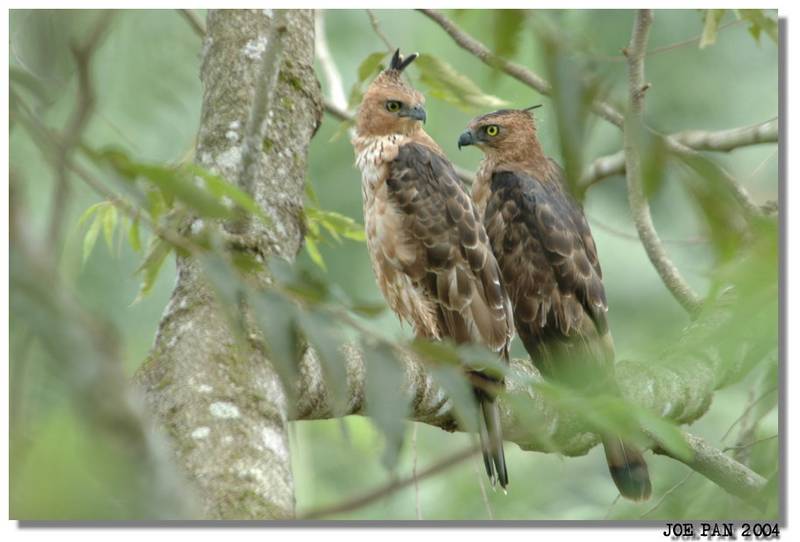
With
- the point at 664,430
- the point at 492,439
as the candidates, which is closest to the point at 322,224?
the point at 492,439

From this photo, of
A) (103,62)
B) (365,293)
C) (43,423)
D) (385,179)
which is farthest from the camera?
(365,293)

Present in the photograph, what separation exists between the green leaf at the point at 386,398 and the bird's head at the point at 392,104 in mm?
2494

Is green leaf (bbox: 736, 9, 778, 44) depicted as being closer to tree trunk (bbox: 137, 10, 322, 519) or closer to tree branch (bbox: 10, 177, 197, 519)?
tree trunk (bbox: 137, 10, 322, 519)

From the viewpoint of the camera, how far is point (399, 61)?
3623 millimetres

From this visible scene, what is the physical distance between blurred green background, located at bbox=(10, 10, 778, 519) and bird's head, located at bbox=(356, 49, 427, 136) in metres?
0.14

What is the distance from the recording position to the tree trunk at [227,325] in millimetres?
1896

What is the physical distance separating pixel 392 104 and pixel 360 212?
138 centimetres

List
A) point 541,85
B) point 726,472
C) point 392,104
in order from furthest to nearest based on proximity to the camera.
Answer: point 392,104
point 726,472
point 541,85

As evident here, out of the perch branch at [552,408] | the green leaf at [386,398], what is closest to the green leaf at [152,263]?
the perch branch at [552,408]

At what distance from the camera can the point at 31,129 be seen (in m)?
1.02

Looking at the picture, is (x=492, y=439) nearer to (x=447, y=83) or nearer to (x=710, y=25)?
(x=447, y=83)

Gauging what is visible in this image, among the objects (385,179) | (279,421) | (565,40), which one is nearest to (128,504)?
(565,40)

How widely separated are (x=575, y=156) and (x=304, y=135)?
86.3 inches

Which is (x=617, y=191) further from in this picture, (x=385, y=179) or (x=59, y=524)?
(x=59, y=524)
